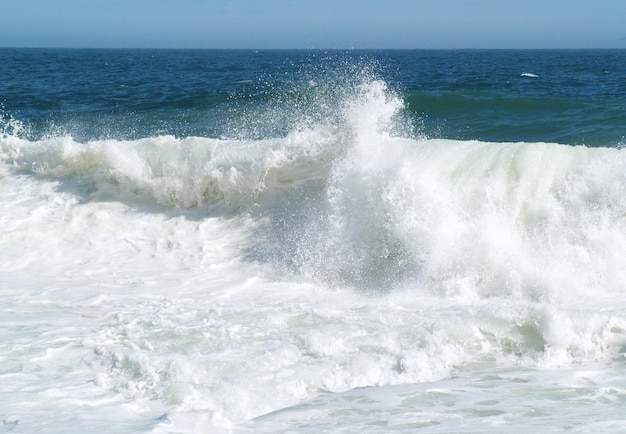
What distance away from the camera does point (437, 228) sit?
732cm

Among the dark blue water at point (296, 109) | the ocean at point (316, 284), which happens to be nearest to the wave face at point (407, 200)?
the ocean at point (316, 284)

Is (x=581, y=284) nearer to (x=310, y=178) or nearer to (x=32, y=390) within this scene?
(x=310, y=178)

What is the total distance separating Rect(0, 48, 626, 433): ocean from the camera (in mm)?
4375

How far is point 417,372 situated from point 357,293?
83.0 inches

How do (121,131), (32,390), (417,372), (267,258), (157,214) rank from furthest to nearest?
(121,131) → (157,214) → (267,258) → (417,372) → (32,390)

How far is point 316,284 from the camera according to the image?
7234 mm

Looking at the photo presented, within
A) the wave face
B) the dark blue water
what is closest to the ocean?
the wave face

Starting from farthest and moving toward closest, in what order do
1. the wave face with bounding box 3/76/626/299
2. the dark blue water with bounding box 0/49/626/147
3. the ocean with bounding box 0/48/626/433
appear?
the dark blue water with bounding box 0/49/626/147 → the wave face with bounding box 3/76/626/299 → the ocean with bounding box 0/48/626/433

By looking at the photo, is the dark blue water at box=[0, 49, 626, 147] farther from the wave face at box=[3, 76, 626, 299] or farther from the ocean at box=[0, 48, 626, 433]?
the ocean at box=[0, 48, 626, 433]

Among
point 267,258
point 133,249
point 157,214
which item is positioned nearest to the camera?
point 267,258

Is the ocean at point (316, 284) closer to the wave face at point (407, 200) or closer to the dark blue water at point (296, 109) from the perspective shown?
the wave face at point (407, 200)

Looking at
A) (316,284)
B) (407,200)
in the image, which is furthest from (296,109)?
(316,284)

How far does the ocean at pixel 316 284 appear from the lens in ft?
14.4

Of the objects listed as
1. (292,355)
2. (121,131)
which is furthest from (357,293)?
(121,131)
